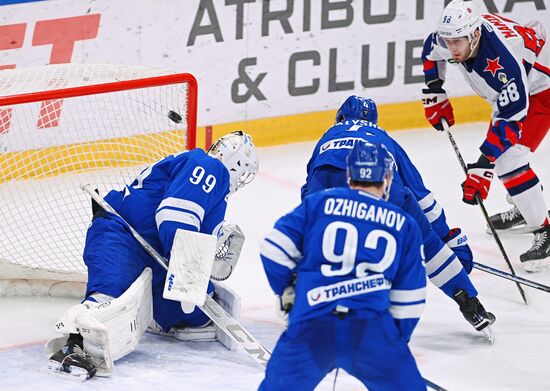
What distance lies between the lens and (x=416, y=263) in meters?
3.05

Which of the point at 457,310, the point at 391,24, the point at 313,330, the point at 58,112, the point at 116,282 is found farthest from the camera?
the point at 391,24

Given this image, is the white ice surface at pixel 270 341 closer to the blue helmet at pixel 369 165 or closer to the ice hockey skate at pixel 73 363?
the ice hockey skate at pixel 73 363

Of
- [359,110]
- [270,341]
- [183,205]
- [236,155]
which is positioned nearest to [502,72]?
[359,110]

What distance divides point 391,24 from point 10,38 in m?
2.11

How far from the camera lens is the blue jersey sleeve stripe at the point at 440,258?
4.25 meters

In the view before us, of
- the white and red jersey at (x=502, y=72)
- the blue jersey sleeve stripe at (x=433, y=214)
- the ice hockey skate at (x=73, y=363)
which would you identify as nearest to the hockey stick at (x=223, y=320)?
the ice hockey skate at (x=73, y=363)

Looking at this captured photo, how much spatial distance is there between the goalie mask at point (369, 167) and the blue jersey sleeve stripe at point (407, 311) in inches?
12.4

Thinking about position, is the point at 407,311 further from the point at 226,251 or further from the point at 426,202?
the point at 226,251

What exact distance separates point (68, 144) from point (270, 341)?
56.7 inches

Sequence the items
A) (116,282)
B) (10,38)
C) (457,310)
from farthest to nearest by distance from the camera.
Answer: (10,38)
(457,310)
(116,282)

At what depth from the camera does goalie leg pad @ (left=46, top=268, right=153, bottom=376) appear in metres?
3.83

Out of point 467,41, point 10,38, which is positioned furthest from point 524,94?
point 10,38

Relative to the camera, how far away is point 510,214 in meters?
5.77

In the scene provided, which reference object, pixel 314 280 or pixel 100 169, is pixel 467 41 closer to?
pixel 100 169
